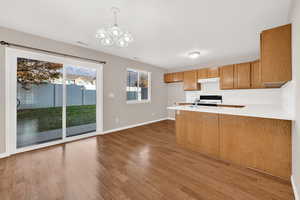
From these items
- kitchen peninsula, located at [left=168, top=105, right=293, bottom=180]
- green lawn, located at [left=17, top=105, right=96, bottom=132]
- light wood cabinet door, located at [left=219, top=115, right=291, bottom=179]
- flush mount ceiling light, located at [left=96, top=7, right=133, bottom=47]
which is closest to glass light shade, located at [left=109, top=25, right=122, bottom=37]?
flush mount ceiling light, located at [left=96, top=7, right=133, bottom=47]

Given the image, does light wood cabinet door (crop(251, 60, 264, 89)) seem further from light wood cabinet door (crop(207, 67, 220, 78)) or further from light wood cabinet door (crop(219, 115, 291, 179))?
light wood cabinet door (crop(219, 115, 291, 179))

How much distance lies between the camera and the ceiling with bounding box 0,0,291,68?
1783 mm

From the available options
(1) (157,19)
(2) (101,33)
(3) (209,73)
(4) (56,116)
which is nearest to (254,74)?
(3) (209,73)

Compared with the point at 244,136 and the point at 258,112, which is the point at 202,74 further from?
the point at 244,136

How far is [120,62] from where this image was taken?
167 inches

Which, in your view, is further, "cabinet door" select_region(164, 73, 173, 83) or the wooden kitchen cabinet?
"cabinet door" select_region(164, 73, 173, 83)

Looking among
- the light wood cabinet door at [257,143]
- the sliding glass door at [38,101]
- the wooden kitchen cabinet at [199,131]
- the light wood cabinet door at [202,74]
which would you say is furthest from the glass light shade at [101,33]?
the light wood cabinet door at [202,74]

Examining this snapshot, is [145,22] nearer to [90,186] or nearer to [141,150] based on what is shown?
[141,150]

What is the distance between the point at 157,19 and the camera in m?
2.14

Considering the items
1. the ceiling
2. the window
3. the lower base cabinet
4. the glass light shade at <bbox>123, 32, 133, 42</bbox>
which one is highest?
the ceiling

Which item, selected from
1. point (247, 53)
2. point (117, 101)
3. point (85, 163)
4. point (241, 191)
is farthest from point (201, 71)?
point (85, 163)

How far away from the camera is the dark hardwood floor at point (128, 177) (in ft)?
4.73

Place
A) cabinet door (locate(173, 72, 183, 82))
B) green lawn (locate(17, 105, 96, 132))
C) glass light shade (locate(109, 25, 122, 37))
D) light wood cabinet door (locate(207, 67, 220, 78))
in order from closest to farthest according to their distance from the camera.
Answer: glass light shade (locate(109, 25, 122, 37)) → green lawn (locate(17, 105, 96, 132)) → light wood cabinet door (locate(207, 67, 220, 78)) → cabinet door (locate(173, 72, 183, 82))

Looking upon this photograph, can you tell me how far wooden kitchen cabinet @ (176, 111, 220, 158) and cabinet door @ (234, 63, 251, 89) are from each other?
251cm
